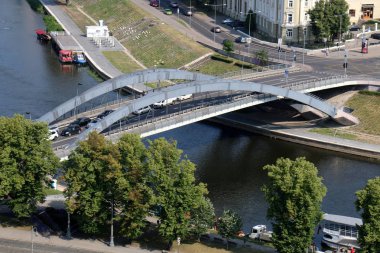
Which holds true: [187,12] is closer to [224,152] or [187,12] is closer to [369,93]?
[369,93]

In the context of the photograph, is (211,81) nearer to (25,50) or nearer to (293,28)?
(293,28)

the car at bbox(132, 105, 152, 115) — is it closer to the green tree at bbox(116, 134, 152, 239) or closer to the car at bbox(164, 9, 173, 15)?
the green tree at bbox(116, 134, 152, 239)

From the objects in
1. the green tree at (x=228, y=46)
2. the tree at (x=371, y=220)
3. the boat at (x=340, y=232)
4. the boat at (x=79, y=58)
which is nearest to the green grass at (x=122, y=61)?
the boat at (x=79, y=58)

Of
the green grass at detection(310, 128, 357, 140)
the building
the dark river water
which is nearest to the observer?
the dark river water

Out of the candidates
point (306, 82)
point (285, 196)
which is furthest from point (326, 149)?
point (285, 196)

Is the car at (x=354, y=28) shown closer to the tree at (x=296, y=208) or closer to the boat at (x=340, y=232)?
the boat at (x=340, y=232)

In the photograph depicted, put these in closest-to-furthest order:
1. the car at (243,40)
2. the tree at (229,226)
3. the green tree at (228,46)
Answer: the tree at (229,226), the green tree at (228,46), the car at (243,40)

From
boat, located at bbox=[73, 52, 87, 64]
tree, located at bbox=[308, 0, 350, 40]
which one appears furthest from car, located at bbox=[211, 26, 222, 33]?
boat, located at bbox=[73, 52, 87, 64]
